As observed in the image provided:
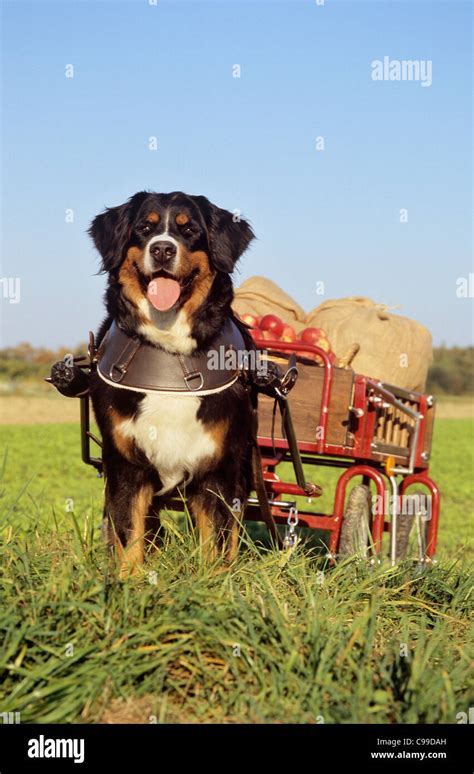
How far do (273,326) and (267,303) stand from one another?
0.75 metres

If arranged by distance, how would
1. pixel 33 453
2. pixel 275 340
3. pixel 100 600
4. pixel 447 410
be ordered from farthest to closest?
1. pixel 447 410
2. pixel 33 453
3. pixel 275 340
4. pixel 100 600

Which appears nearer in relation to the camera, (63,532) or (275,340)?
(63,532)

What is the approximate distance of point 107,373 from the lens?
15.0 feet

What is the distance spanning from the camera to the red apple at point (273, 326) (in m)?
6.84

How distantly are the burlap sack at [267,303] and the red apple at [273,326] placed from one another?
1.73ft

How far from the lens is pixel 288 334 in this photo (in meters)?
6.83

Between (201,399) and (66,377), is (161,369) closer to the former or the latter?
(201,399)

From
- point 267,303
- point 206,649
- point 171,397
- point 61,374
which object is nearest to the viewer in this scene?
point 206,649

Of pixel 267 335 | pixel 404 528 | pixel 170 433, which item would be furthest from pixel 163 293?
pixel 404 528

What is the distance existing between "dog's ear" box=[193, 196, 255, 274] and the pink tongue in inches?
10.5

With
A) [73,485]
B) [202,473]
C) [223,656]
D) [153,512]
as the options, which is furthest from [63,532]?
[73,485]

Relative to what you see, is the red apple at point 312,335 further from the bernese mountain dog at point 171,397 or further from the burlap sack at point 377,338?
the bernese mountain dog at point 171,397

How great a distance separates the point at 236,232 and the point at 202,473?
1167mm
